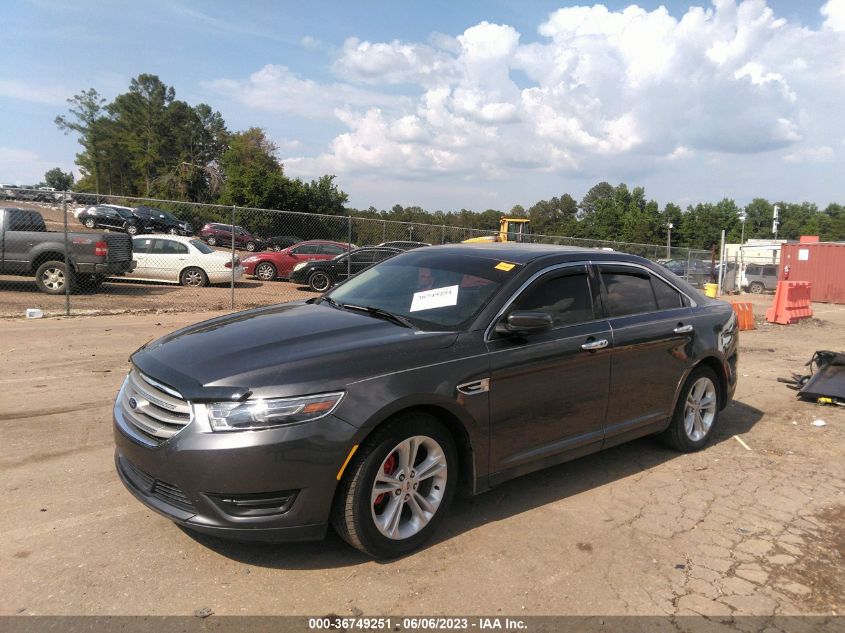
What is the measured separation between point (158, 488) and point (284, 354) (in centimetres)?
90

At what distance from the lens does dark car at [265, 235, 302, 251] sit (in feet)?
76.6

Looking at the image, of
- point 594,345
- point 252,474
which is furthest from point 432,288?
point 252,474

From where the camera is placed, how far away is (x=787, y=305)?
48.2ft

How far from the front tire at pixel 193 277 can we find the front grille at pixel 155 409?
48.6 ft

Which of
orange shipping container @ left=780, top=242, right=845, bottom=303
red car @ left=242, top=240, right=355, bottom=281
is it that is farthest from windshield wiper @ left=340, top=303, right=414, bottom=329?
orange shipping container @ left=780, top=242, right=845, bottom=303

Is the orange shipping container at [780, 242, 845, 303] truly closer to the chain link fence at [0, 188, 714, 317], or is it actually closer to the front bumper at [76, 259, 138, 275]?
the chain link fence at [0, 188, 714, 317]

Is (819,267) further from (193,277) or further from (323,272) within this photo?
(193,277)

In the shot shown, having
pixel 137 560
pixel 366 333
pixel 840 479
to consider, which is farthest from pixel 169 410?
pixel 840 479

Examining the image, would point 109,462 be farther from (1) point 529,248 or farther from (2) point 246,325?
(1) point 529,248

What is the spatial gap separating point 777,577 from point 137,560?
340cm

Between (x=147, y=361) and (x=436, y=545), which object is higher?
(x=147, y=361)

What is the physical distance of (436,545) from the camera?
334 cm

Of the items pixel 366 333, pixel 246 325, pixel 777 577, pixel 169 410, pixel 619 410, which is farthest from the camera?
pixel 619 410

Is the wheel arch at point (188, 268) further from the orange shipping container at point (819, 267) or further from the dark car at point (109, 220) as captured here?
the orange shipping container at point (819, 267)
